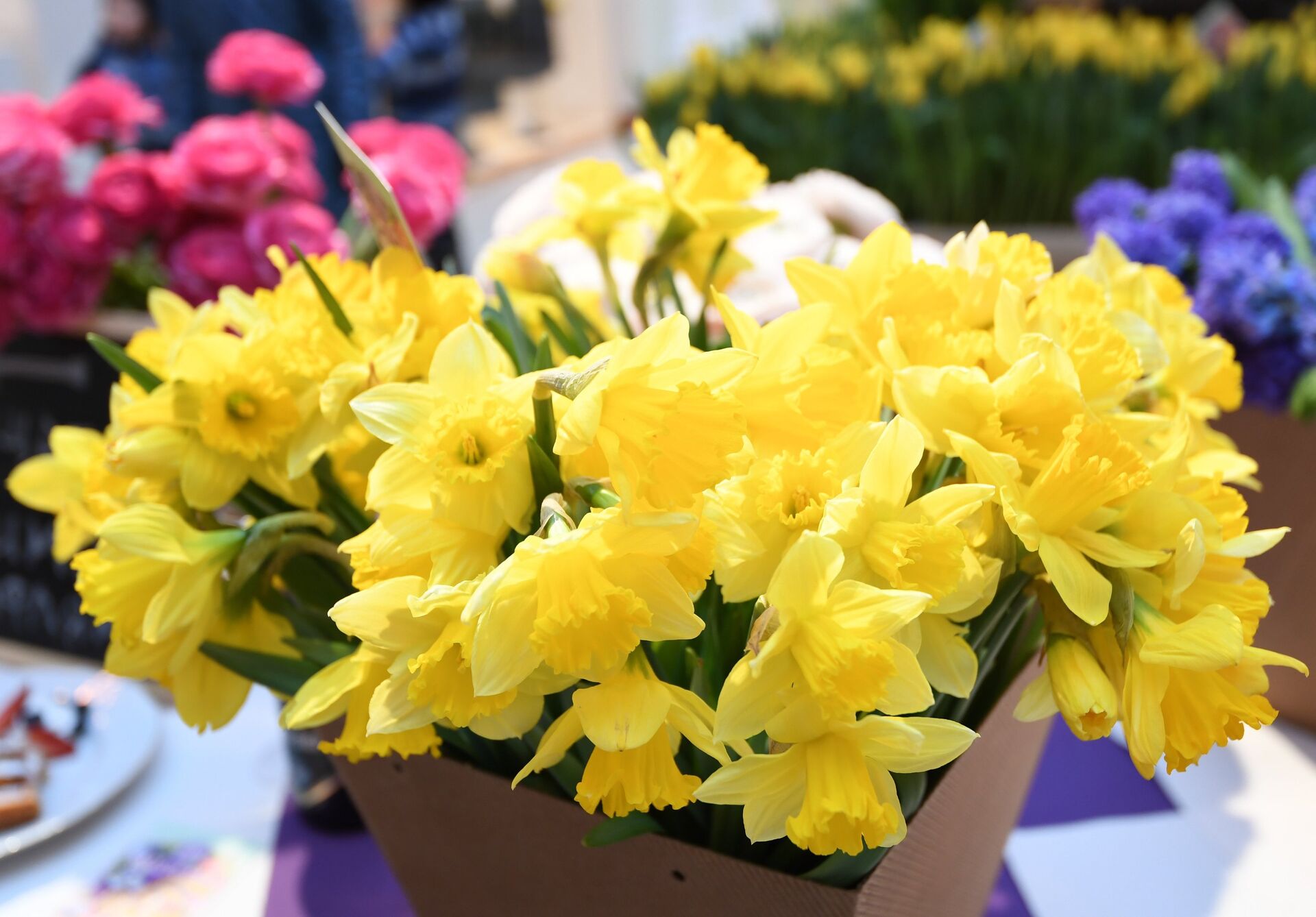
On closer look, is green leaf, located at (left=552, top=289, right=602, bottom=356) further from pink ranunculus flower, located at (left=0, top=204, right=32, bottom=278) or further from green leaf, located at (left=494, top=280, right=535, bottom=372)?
pink ranunculus flower, located at (left=0, top=204, right=32, bottom=278)

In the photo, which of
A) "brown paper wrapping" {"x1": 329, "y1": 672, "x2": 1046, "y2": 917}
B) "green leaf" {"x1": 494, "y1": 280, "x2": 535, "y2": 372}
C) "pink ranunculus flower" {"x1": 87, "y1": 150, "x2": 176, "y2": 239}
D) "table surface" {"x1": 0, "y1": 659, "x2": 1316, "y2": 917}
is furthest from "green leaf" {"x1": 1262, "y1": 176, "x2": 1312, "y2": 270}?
"pink ranunculus flower" {"x1": 87, "y1": 150, "x2": 176, "y2": 239}

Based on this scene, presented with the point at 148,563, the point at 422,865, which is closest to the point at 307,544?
the point at 148,563

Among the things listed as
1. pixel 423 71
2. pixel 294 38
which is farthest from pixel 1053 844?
pixel 423 71

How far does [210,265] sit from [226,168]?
3.2 inches

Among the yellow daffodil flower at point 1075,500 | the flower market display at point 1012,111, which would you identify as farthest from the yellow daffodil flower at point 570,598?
the flower market display at point 1012,111

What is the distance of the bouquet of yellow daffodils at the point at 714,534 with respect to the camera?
0.32m

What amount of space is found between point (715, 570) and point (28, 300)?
2.57 feet

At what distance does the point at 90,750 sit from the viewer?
0.76 metres

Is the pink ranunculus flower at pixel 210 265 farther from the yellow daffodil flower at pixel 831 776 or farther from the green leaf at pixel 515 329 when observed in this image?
the yellow daffodil flower at pixel 831 776

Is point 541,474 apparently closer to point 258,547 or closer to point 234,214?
point 258,547

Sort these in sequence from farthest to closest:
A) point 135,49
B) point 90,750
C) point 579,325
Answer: point 135,49, point 90,750, point 579,325

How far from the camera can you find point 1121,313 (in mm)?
442

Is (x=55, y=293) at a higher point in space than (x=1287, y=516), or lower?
higher

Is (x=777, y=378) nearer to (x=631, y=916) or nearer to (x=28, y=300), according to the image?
(x=631, y=916)
